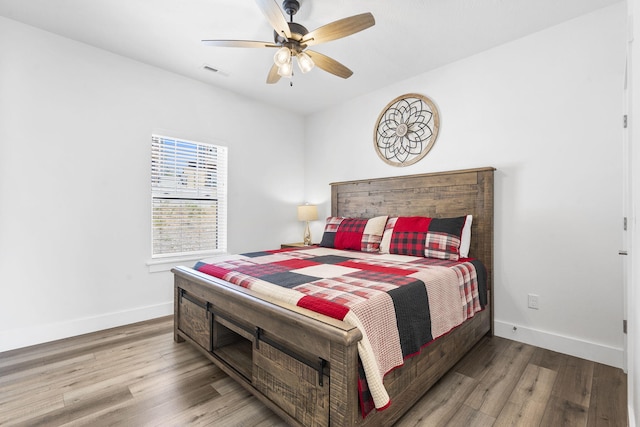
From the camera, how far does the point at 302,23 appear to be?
7.95ft

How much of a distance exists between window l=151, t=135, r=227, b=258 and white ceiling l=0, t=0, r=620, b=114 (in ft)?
2.97

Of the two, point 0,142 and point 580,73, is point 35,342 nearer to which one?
point 0,142

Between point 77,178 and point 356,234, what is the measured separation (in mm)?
2785

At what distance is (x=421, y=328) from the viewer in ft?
5.38

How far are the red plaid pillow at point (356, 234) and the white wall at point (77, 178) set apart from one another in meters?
1.92

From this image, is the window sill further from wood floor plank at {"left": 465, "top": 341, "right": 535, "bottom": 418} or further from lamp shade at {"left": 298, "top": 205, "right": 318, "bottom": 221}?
A: wood floor plank at {"left": 465, "top": 341, "right": 535, "bottom": 418}

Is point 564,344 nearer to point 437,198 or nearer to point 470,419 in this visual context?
Answer: point 470,419

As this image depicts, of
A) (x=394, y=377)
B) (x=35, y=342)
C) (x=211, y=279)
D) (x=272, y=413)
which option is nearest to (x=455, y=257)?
(x=394, y=377)

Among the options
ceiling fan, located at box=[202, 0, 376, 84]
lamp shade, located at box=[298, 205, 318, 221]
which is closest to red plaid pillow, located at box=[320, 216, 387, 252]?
lamp shade, located at box=[298, 205, 318, 221]

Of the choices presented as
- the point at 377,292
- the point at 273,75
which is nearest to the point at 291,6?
the point at 273,75

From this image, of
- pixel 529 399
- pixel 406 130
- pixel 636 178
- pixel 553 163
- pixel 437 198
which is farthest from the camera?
pixel 406 130

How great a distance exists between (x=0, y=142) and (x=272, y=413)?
9.80 ft

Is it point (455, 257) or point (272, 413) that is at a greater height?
point (455, 257)

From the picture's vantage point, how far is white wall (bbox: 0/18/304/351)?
243cm
